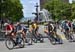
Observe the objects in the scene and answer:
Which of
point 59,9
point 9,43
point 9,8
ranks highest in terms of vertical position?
point 9,8

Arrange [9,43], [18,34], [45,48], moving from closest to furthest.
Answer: [9,43] → [45,48] → [18,34]

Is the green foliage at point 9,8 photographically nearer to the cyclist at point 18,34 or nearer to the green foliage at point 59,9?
the green foliage at point 59,9

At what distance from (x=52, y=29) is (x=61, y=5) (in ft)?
273

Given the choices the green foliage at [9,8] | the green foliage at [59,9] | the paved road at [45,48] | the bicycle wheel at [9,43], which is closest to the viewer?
the paved road at [45,48]

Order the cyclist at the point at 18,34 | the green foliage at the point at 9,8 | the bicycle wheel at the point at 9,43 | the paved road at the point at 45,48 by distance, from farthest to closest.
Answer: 1. the green foliage at the point at 9,8
2. the cyclist at the point at 18,34
3. the bicycle wheel at the point at 9,43
4. the paved road at the point at 45,48

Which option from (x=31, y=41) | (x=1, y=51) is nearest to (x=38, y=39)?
(x=31, y=41)

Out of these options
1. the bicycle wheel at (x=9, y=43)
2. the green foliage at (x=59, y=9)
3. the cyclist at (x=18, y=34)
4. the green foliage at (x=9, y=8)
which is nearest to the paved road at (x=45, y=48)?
the bicycle wheel at (x=9, y=43)

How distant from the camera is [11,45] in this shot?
1905cm

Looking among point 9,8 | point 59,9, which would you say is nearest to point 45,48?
point 9,8

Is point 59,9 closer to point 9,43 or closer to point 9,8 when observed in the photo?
point 9,8

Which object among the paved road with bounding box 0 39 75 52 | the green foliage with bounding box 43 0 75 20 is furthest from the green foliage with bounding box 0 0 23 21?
the paved road with bounding box 0 39 75 52

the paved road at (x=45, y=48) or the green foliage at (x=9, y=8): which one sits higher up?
the green foliage at (x=9, y=8)

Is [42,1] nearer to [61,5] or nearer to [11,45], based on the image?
[61,5]

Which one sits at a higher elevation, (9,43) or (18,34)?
(18,34)
